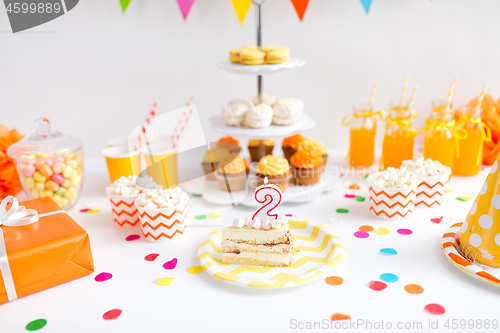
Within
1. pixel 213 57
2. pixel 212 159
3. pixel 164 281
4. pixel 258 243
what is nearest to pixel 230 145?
pixel 212 159

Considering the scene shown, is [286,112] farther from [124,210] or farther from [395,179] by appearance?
[124,210]

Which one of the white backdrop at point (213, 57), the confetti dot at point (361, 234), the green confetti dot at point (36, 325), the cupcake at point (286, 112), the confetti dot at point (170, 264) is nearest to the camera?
the green confetti dot at point (36, 325)

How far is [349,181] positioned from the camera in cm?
168

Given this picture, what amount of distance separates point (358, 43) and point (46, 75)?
1398 mm

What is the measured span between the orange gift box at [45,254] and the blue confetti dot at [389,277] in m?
0.73

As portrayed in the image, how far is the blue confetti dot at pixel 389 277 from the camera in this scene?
3.36 feet

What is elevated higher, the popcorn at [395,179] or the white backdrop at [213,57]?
the white backdrop at [213,57]

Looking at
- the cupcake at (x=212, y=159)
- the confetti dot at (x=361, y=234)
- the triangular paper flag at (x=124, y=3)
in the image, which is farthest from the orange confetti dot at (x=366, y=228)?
the triangular paper flag at (x=124, y=3)

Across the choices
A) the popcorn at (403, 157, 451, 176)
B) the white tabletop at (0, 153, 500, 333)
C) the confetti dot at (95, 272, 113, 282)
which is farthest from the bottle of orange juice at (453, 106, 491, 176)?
the confetti dot at (95, 272, 113, 282)

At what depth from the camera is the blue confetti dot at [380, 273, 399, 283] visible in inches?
40.4

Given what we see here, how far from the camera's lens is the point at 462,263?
1025 mm

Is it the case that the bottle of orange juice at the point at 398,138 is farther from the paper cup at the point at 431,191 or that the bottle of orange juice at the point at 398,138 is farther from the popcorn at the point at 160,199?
the popcorn at the point at 160,199

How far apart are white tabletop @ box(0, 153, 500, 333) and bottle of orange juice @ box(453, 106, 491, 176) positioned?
50 centimetres

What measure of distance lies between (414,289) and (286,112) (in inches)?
28.4
